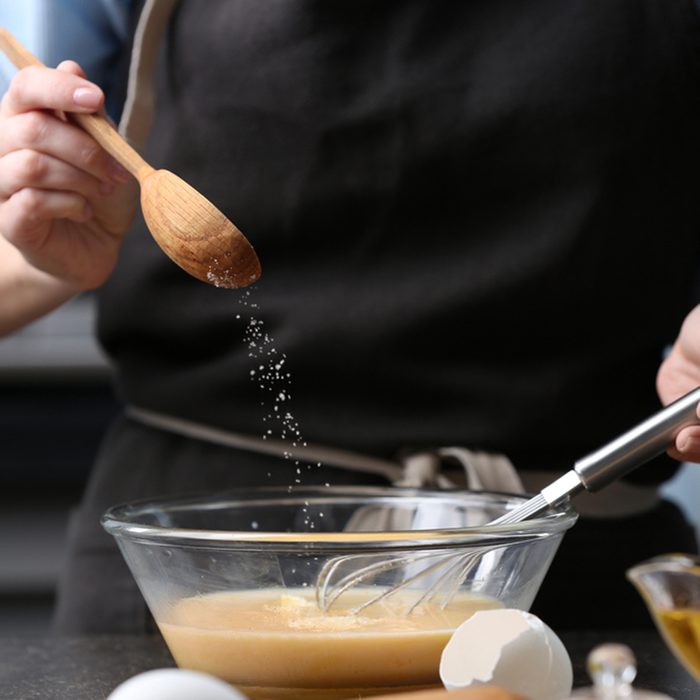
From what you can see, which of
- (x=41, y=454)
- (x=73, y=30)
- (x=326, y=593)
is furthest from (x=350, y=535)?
(x=41, y=454)

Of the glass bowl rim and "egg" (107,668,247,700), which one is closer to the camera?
"egg" (107,668,247,700)

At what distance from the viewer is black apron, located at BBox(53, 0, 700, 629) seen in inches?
39.9

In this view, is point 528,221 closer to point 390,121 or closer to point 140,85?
point 390,121

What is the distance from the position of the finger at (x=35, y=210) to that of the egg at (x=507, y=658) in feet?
1.42

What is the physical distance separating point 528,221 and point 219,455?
0.33 meters

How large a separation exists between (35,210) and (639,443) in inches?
17.4

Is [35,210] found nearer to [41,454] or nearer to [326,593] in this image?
[326,593]

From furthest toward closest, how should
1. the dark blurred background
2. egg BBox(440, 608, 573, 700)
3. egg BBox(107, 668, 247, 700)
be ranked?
1. the dark blurred background
2. egg BBox(440, 608, 573, 700)
3. egg BBox(107, 668, 247, 700)

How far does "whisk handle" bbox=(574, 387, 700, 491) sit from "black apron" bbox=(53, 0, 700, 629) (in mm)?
317

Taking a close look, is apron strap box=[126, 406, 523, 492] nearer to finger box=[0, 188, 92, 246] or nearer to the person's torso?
the person's torso

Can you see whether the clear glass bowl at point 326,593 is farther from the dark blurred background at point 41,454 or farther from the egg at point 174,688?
the dark blurred background at point 41,454

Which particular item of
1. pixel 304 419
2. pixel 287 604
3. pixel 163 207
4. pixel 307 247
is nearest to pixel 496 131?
pixel 307 247

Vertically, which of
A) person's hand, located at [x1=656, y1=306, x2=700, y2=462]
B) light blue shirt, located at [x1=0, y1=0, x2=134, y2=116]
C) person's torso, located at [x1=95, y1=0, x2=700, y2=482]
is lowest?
person's hand, located at [x1=656, y1=306, x2=700, y2=462]

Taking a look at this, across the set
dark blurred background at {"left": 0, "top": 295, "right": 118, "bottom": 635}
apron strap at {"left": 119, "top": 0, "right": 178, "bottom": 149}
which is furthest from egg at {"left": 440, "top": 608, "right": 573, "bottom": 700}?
dark blurred background at {"left": 0, "top": 295, "right": 118, "bottom": 635}
